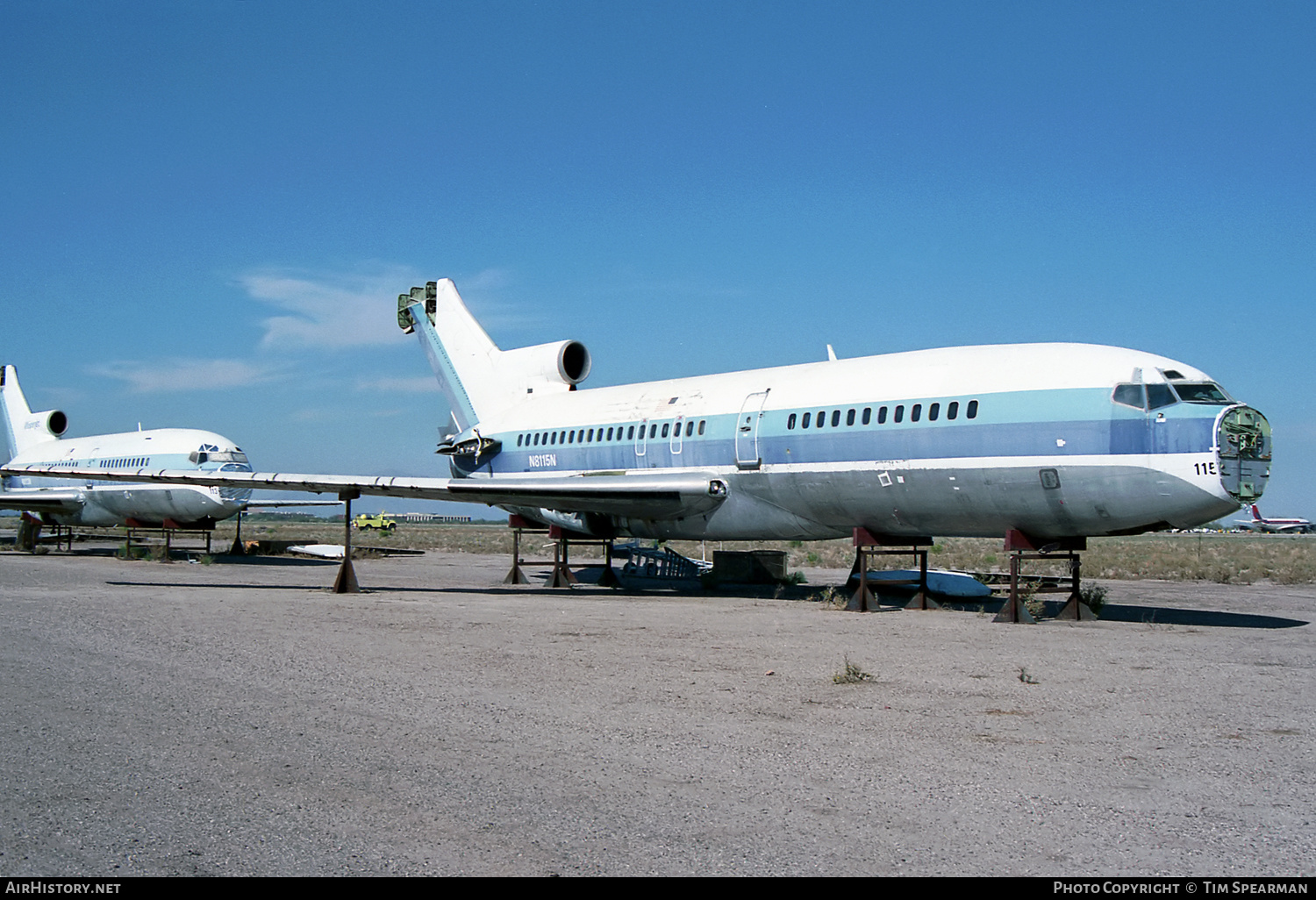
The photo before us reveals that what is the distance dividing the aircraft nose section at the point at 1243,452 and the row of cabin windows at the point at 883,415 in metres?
3.59

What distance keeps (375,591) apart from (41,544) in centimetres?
3114

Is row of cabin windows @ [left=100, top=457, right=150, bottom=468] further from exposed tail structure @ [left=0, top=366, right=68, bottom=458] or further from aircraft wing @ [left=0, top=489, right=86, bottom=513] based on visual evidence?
exposed tail structure @ [left=0, top=366, right=68, bottom=458]

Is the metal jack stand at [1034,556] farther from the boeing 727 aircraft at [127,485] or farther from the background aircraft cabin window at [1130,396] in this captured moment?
the boeing 727 aircraft at [127,485]

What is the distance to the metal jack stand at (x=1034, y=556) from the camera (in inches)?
641

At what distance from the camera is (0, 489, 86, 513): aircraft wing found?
129 ft

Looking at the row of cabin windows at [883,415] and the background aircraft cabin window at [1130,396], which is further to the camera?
the row of cabin windows at [883,415]

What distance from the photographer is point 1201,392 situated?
15.2 metres

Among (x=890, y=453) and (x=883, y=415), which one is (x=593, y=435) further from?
(x=890, y=453)

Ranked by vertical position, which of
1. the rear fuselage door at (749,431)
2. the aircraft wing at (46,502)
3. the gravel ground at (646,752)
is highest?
the rear fuselage door at (749,431)

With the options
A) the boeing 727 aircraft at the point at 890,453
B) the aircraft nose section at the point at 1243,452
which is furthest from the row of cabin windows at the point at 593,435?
the aircraft nose section at the point at 1243,452

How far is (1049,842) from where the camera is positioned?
5105mm

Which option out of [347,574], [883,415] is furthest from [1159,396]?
[347,574]

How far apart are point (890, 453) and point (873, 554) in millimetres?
2444

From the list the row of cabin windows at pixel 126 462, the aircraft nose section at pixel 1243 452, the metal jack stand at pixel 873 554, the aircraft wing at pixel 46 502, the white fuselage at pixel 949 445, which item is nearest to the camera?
the aircraft nose section at pixel 1243 452
